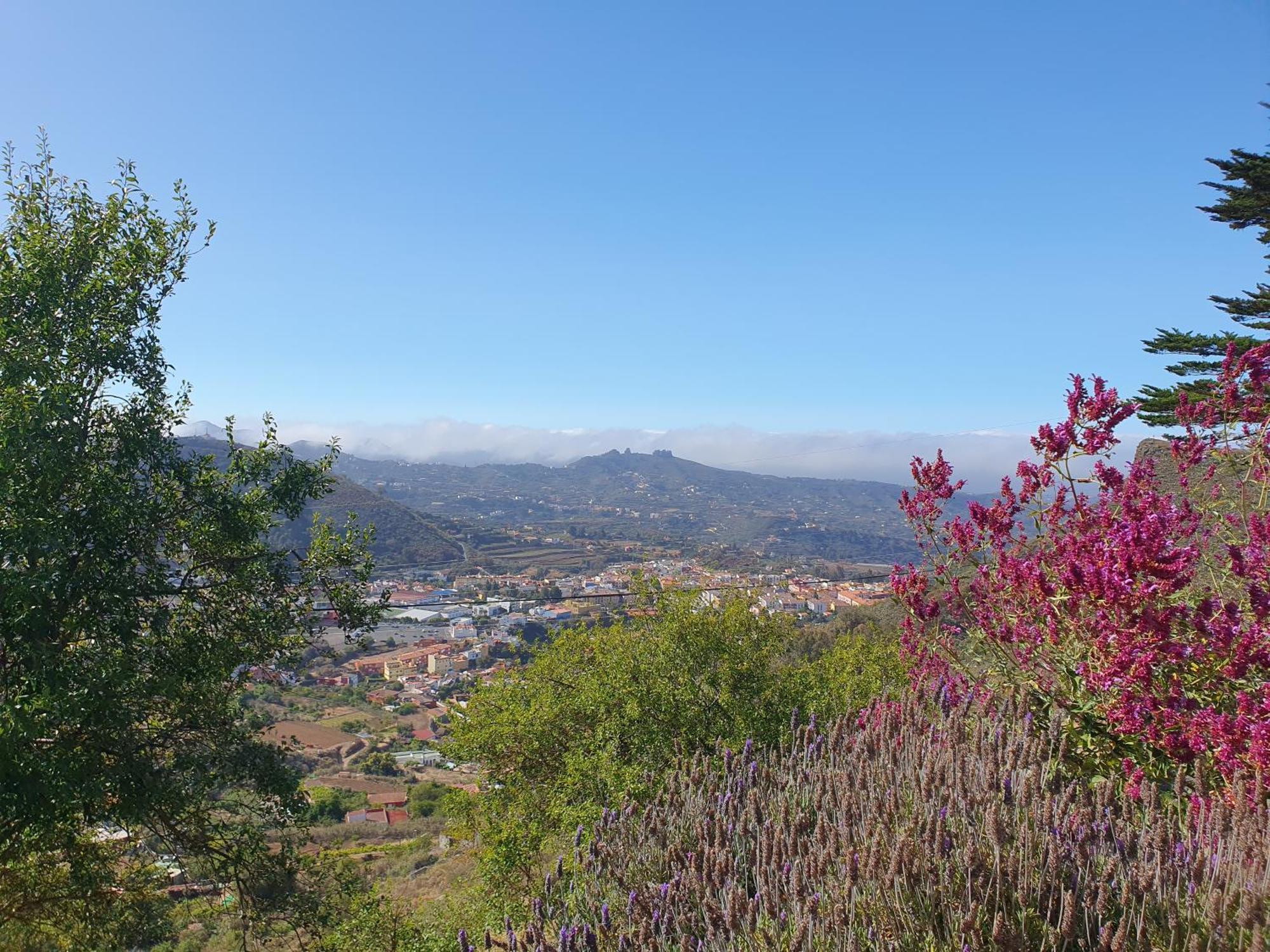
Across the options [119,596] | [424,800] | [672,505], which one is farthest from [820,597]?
[672,505]

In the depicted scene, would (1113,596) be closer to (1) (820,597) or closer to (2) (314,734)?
(2) (314,734)

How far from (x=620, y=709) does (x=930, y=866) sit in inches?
229

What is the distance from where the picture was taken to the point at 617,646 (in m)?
9.02

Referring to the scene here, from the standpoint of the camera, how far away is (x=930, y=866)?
84.4 inches

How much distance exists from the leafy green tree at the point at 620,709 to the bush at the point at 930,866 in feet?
5.66

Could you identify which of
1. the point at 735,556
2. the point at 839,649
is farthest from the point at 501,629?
the point at 839,649

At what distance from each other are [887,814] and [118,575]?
19.1 feet

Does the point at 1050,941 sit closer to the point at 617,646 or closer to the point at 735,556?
the point at 617,646

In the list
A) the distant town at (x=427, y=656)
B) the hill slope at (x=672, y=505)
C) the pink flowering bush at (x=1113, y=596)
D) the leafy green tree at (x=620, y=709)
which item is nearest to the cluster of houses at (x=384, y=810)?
the distant town at (x=427, y=656)

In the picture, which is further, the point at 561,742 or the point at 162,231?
the point at 561,742

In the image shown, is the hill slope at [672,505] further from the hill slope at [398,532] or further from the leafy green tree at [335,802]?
the leafy green tree at [335,802]

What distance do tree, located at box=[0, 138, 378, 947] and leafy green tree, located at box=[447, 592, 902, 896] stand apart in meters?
2.63

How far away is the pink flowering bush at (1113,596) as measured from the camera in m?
2.93

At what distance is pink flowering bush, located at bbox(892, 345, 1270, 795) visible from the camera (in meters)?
2.93
